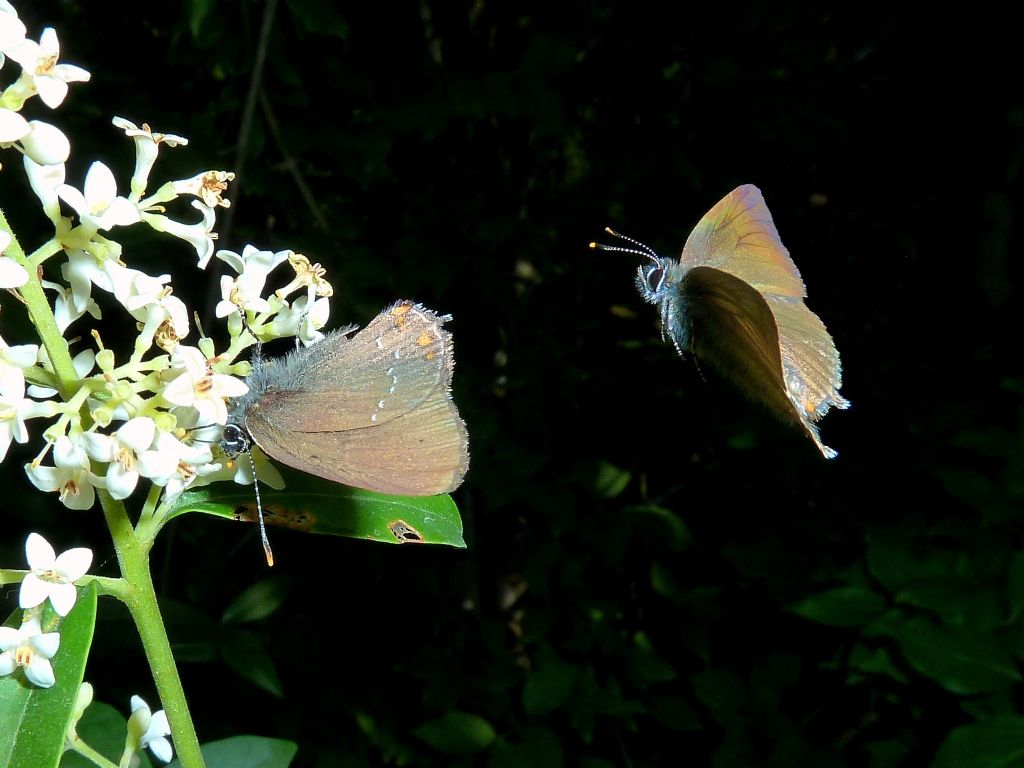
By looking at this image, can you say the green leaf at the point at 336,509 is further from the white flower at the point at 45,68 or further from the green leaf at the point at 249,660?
the green leaf at the point at 249,660

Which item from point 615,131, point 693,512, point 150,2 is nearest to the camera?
point 150,2

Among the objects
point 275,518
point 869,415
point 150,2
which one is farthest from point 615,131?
point 275,518

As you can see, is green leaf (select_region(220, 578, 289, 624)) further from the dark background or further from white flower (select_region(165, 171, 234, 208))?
white flower (select_region(165, 171, 234, 208))

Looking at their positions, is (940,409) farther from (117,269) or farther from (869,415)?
(117,269)

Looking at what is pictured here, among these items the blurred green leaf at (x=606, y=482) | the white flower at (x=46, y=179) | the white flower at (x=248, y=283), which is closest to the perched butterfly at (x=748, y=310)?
the white flower at (x=248, y=283)

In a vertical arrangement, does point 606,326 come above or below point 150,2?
below

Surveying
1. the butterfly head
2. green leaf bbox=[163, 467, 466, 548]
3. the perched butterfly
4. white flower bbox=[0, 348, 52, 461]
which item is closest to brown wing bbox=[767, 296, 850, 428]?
the perched butterfly

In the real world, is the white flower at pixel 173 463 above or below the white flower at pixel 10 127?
below
